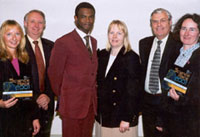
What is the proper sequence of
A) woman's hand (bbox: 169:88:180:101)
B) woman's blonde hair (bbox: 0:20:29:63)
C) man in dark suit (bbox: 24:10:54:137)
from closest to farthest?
1. woman's blonde hair (bbox: 0:20:29:63)
2. woman's hand (bbox: 169:88:180:101)
3. man in dark suit (bbox: 24:10:54:137)

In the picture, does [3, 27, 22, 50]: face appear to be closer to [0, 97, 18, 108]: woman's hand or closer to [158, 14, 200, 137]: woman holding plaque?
[0, 97, 18, 108]: woman's hand

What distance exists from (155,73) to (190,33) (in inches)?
23.0

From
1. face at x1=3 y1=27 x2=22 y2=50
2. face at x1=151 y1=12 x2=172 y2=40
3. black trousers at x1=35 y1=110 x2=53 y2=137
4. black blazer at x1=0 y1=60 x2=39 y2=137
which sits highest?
face at x1=151 y1=12 x2=172 y2=40

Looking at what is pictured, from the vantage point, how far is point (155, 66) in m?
2.51

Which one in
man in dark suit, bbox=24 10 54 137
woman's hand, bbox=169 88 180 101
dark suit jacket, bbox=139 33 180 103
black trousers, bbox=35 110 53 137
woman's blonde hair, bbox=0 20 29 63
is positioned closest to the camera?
woman's blonde hair, bbox=0 20 29 63

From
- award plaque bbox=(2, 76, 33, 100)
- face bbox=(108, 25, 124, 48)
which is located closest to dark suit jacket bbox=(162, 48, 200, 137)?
face bbox=(108, 25, 124, 48)

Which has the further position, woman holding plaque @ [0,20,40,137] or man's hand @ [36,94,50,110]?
man's hand @ [36,94,50,110]

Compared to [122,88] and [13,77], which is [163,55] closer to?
[122,88]

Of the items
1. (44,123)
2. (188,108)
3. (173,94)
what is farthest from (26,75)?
(188,108)

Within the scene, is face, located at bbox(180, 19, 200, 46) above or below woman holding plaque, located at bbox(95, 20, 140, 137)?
above

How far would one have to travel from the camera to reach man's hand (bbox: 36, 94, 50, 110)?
2.53 metres

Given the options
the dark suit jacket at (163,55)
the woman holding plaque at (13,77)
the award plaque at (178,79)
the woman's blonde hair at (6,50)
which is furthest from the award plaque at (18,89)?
the award plaque at (178,79)

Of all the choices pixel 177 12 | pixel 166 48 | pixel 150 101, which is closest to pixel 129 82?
pixel 150 101

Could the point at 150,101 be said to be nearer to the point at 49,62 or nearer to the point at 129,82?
the point at 129,82
